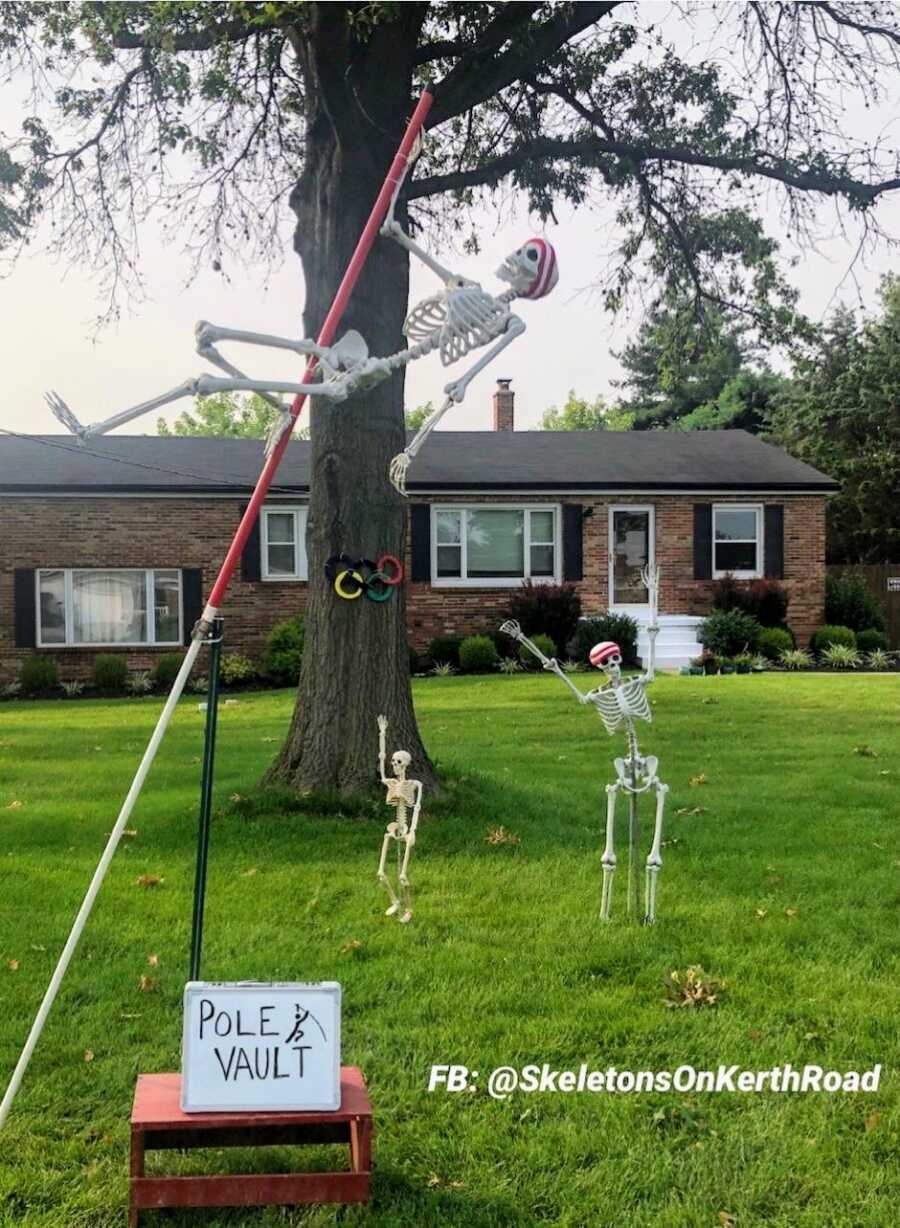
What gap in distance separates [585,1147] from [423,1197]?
0.55 m

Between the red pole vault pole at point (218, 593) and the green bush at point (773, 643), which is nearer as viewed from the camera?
the red pole vault pole at point (218, 593)

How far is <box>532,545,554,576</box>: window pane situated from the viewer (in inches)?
821

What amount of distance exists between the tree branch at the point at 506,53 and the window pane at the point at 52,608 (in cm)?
1328

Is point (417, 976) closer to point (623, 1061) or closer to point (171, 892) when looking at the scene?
point (623, 1061)

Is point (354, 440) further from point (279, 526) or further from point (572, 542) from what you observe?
point (572, 542)

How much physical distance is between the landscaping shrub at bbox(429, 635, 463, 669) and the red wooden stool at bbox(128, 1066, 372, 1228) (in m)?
15.8

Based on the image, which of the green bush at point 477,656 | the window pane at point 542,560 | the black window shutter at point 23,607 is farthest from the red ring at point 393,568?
the window pane at point 542,560

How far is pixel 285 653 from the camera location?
17.9 m

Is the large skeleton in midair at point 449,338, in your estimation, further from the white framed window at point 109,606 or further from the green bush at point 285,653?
the white framed window at point 109,606

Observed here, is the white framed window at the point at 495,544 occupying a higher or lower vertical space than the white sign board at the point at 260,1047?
higher

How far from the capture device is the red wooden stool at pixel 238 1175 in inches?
119

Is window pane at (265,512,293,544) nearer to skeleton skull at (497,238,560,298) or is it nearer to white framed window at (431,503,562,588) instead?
white framed window at (431,503,562,588)

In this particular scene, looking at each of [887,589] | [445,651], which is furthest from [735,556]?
[445,651]

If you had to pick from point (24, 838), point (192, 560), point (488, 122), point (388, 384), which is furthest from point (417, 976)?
point (192, 560)
